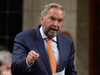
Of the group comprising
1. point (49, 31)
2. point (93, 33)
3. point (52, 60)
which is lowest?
point (93, 33)

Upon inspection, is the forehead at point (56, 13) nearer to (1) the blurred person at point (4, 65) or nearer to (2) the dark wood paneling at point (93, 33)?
(1) the blurred person at point (4, 65)

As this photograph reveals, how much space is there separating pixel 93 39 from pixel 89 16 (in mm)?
515

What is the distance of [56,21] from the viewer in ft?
5.35

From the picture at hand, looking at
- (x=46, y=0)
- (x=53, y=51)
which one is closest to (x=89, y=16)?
(x=46, y=0)

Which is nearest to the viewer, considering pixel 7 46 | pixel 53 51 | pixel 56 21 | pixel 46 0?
pixel 56 21

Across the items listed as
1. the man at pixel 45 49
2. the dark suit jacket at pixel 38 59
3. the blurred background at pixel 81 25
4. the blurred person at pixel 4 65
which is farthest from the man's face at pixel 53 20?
the blurred background at pixel 81 25

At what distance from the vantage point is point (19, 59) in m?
1.57

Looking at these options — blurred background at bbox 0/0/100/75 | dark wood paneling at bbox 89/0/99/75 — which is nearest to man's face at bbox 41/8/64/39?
blurred background at bbox 0/0/100/75

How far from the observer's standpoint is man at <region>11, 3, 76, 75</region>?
1588 mm

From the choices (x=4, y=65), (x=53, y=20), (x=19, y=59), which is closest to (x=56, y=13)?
(x=53, y=20)

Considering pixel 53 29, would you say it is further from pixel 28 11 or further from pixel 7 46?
pixel 7 46

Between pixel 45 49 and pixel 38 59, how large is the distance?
13 centimetres

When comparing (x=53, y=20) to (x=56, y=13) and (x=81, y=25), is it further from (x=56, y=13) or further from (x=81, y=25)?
(x=81, y=25)

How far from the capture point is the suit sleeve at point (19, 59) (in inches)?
59.6
